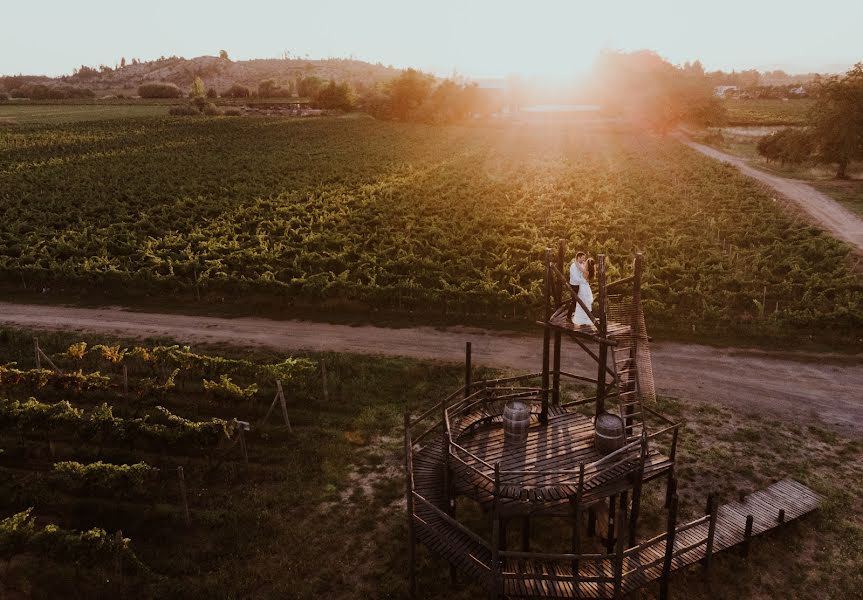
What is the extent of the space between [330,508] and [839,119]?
69356mm

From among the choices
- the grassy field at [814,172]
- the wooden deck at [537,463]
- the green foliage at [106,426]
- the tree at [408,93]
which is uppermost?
the tree at [408,93]

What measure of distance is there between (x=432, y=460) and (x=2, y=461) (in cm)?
1347

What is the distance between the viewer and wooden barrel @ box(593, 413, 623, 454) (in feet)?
44.8

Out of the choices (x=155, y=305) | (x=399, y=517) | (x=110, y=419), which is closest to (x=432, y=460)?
(x=399, y=517)

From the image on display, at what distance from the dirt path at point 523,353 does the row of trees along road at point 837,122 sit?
49813 mm

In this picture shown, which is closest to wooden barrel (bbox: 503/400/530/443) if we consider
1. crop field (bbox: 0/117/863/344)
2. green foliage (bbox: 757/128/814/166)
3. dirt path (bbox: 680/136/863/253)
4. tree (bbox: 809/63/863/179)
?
crop field (bbox: 0/117/863/344)

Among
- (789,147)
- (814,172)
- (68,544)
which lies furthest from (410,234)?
(789,147)

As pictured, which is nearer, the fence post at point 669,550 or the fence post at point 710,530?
the fence post at point 669,550

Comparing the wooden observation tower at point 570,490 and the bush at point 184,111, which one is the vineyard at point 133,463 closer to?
the wooden observation tower at point 570,490

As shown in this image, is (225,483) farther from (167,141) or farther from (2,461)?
(167,141)

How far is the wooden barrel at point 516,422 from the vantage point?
1477 cm

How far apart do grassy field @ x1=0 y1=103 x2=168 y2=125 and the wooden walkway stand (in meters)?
134

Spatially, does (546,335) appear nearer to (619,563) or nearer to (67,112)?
(619,563)

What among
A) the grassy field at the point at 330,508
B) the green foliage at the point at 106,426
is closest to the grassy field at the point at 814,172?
the grassy field at the point at 330,508
